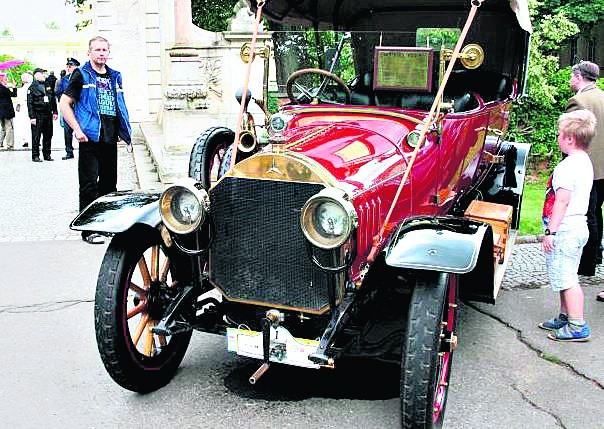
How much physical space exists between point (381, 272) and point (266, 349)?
0.70 meters

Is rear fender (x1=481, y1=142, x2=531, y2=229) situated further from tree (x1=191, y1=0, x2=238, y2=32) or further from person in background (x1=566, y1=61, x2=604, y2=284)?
tree (x1=191, y1=0, x2=238, y2=32)

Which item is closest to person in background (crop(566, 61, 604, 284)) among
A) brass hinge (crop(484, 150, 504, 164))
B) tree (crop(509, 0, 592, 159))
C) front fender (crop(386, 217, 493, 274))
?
brass hinge (crop(484, 150, 504, 164))

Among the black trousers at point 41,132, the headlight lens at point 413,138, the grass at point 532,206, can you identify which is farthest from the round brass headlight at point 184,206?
the black trousers at point 41,132

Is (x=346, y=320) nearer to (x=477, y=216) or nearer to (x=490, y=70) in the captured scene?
(x=477, y=216)

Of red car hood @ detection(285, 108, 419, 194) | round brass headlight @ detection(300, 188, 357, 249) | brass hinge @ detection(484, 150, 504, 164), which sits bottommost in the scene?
round brass headlight @ detection(300, 188, 357, 249)

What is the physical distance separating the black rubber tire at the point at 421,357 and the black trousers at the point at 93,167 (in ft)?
15.1

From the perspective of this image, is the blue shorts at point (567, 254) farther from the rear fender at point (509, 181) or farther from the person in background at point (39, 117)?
the person in background at point (39, 117)

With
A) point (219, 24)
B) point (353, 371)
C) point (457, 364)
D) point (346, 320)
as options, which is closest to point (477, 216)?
point (457, 364)

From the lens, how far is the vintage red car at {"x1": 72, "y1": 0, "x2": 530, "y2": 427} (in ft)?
10.9

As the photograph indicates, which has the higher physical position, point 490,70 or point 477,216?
point 490,70

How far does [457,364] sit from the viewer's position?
14.4 feet

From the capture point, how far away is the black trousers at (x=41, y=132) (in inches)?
530

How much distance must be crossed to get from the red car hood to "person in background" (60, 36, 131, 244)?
3011 millimetres

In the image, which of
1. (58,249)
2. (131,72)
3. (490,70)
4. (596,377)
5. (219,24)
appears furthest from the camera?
(219,24)
